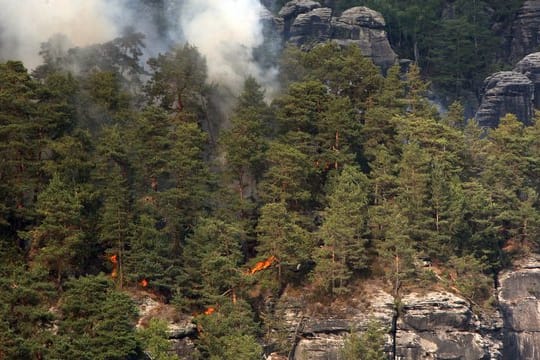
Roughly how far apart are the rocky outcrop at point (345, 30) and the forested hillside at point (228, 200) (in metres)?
19.2

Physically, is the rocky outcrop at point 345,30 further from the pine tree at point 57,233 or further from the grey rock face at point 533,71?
the pine tree at point 57,233

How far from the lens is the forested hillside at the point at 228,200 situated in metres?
61.8

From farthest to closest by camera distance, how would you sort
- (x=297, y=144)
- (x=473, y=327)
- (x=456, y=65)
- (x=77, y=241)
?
1. (x=456, y=65)
2. (x=297, y=144)
3. (x=473, y=327)
4. (x=77, y=241)

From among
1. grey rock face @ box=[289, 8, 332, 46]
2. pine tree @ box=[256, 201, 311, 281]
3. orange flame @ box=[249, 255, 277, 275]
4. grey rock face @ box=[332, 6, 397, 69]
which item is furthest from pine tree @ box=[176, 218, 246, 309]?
grey rock face @ box=[332, 6, 397, 69]

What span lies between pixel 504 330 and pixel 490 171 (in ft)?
33.5

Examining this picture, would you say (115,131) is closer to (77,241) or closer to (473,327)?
(77,241)

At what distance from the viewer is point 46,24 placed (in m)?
86.6

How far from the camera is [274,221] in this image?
216 ft

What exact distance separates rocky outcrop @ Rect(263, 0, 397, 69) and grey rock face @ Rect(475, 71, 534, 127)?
8631 mm

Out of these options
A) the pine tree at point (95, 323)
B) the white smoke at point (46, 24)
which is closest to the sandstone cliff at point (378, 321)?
the pine tree at point (95, 323)

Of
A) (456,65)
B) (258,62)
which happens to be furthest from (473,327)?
(456,65)

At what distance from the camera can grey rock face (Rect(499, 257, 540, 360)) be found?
7075cm

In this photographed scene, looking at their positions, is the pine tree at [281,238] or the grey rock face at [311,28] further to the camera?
the grey rock face at [311,28]

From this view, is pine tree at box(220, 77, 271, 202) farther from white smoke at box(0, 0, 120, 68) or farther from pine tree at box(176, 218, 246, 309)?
white smoke at box(0, 0, 120, 68)
